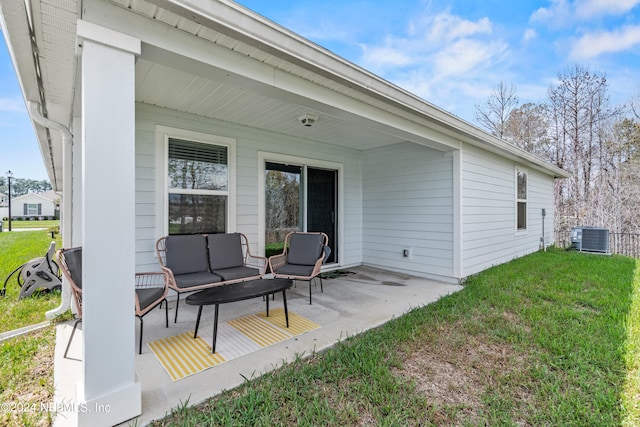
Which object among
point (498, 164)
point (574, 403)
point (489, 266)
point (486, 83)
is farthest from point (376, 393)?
point (486, 83)

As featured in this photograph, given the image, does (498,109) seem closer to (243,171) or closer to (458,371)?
(243,171)

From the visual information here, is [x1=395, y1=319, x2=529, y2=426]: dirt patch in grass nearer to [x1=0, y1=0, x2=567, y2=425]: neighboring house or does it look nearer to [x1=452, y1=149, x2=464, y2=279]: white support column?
[x1=0, y1=0, x2=567, y2=425]: neighboring house

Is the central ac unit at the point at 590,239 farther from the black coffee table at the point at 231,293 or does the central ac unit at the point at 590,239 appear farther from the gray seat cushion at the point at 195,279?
the gray seat cushion at the point at 195,279

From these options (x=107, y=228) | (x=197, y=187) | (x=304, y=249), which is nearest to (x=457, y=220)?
(x=304, y=249)

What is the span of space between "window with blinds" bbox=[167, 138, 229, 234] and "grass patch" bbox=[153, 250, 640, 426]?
2612 millimetres

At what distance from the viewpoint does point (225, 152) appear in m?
4.46

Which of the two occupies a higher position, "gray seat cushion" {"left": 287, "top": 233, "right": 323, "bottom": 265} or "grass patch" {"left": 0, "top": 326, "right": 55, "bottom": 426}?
"gray seat cushion" {"left": 287, "top": 233, "right": 323, "bottom": 265}

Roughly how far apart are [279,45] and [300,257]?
3026 millimetres

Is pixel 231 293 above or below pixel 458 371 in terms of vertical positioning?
above

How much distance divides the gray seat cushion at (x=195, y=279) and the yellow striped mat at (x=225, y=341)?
1.61 ft

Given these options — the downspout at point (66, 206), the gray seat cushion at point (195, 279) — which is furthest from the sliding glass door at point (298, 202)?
the downspout at point (66, 206)

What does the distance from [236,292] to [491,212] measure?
17.5 ft

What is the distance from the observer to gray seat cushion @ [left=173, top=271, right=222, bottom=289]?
3.22m

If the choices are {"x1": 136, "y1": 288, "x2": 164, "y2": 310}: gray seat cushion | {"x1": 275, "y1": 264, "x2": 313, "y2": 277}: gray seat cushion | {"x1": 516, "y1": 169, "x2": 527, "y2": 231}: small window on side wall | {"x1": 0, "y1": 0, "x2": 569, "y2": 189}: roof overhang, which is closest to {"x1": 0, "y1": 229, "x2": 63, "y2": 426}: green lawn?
{"x1": 136, "y1": 288, "x2": 164, "y2": 310}: gray seat cushion
